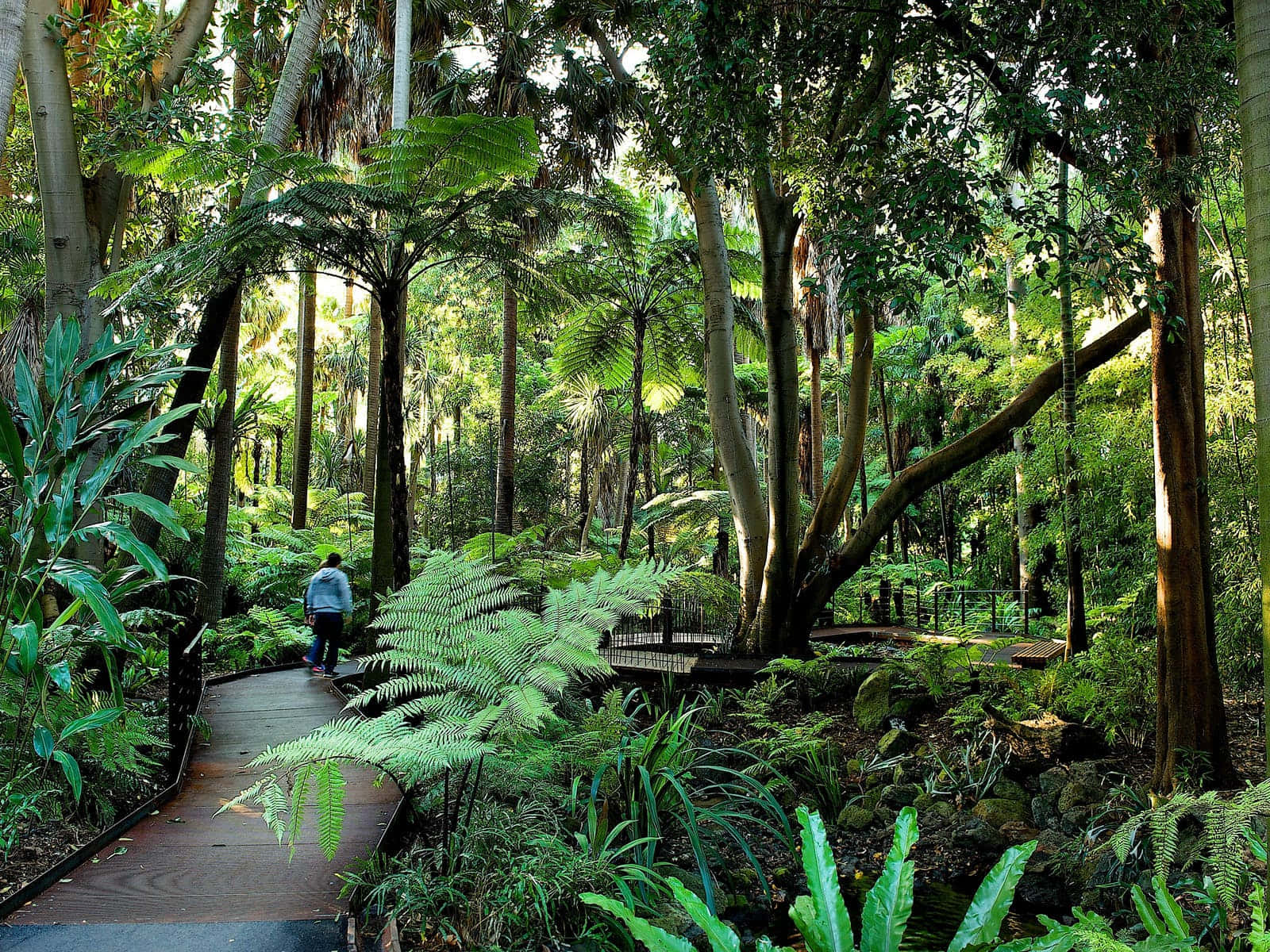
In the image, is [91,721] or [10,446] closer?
[10,446]

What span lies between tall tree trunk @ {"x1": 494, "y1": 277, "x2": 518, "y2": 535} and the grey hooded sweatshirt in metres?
3.73

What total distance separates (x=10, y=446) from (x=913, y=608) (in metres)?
16.0

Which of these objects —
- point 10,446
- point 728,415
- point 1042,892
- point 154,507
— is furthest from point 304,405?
point 1042,892

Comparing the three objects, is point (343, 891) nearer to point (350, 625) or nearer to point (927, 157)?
point (927, 157)

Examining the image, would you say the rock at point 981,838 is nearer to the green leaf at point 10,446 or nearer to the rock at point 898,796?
the rock at point 898,796

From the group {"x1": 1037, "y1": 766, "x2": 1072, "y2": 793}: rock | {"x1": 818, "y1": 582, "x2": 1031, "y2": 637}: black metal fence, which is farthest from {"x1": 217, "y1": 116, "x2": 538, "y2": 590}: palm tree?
{"x1": 818, "y1": 582, "x2": 1031, "y2": 637}: black metal fence

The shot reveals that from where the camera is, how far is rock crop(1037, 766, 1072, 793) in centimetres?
634

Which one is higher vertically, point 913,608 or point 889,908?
point 889,908

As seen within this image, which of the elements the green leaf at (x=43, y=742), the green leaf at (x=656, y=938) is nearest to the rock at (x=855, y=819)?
the green leaf at (x=656, y=938)

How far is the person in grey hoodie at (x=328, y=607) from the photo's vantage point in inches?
340

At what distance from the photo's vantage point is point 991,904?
251cm

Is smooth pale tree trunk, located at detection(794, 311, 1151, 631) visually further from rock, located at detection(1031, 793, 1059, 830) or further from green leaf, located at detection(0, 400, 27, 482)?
green leaf, located at detection(0, 400, 27, 482)

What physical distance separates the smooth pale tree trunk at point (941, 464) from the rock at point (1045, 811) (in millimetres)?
3526

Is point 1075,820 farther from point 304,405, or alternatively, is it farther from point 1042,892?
point 304,405
